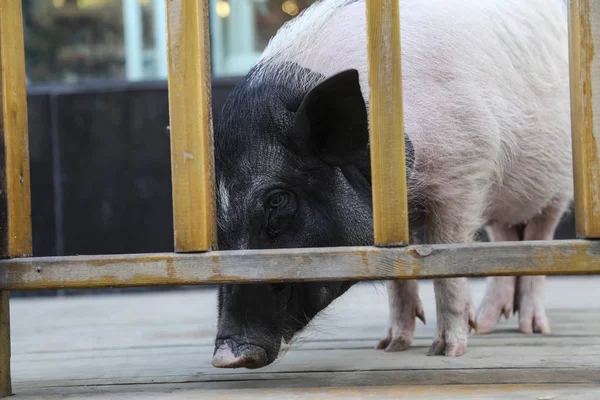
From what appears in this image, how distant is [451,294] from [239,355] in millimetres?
898

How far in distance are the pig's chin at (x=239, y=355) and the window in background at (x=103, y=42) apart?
4.35m

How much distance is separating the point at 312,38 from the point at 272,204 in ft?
2.23

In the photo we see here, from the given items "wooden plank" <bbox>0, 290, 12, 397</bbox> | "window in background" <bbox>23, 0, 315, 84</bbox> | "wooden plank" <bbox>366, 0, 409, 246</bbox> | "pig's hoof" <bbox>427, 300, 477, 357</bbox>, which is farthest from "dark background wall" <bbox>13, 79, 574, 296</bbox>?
"wooden plank" <bbox>366, 0, 409, 246</bbox>

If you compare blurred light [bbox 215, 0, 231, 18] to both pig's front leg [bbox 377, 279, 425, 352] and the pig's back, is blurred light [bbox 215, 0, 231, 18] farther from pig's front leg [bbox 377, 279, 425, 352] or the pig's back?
pig's front leg [bbox 377, 279, 425, 352]

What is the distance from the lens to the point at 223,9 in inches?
263

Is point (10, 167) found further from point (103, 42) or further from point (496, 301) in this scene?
point (103, 42)

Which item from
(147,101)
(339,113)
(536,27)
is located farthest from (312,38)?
(147,101)

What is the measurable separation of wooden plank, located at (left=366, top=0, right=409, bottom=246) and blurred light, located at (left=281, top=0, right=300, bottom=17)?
4.17 metres

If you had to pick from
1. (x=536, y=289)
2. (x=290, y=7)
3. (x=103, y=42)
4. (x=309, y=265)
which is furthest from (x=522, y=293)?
(x=103, y=42)

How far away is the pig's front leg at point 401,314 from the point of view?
3.19 meters

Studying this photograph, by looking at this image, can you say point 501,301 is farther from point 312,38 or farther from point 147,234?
point 147,234

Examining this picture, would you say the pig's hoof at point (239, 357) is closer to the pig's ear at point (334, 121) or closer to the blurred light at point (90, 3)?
the pig's ear at point (334, 121)

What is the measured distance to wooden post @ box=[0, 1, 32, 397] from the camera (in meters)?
2.22

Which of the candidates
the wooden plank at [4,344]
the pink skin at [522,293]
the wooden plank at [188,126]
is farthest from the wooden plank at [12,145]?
the pink skin at [522,293]
